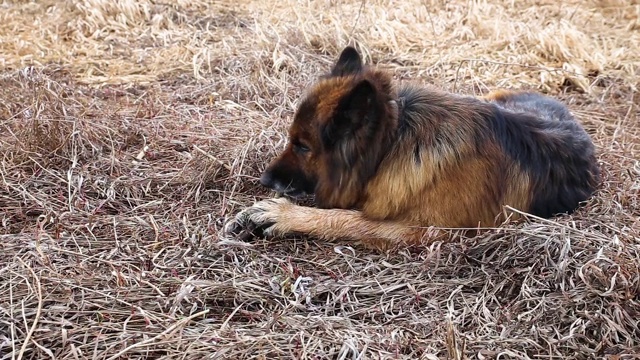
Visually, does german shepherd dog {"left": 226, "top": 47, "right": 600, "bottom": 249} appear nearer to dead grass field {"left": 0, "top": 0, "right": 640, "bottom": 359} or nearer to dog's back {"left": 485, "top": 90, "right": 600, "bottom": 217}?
dog's back {"left": 485, "top": 90, "right": 600, "bottom": 217}

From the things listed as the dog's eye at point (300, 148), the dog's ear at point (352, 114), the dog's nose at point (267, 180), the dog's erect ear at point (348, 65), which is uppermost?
the dog's erect ear at point (348, 65)

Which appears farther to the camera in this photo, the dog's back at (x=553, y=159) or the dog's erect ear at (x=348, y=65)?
the dog's erect ear at (x=348, y=65)

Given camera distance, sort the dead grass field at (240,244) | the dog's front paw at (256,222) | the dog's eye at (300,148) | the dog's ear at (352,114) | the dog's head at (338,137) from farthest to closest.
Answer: the dog's eye at (300,148) → the dog's front paw at (256,222) → the dog's head at (338,137) → the dog's ear at (352,114) → the dead grass field at (240,244)

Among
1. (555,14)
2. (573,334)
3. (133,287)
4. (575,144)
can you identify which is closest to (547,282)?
(573,334)

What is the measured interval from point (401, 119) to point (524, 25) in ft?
18.8

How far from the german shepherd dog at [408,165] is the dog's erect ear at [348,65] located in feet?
0.05

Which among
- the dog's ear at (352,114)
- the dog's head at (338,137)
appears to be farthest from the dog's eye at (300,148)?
the dog's ear at (352,114)

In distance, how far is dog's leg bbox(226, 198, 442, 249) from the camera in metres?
4.14

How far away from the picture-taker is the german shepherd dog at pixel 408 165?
163 inches

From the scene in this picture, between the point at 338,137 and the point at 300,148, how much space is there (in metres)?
0.37

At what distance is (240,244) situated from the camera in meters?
4.04

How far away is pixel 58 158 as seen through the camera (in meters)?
5.08

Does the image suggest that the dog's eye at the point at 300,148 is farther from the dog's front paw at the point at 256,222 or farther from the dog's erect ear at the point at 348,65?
the dog's erect ear at the point at 348,65

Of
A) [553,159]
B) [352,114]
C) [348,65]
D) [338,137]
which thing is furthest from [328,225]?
[553,159]
